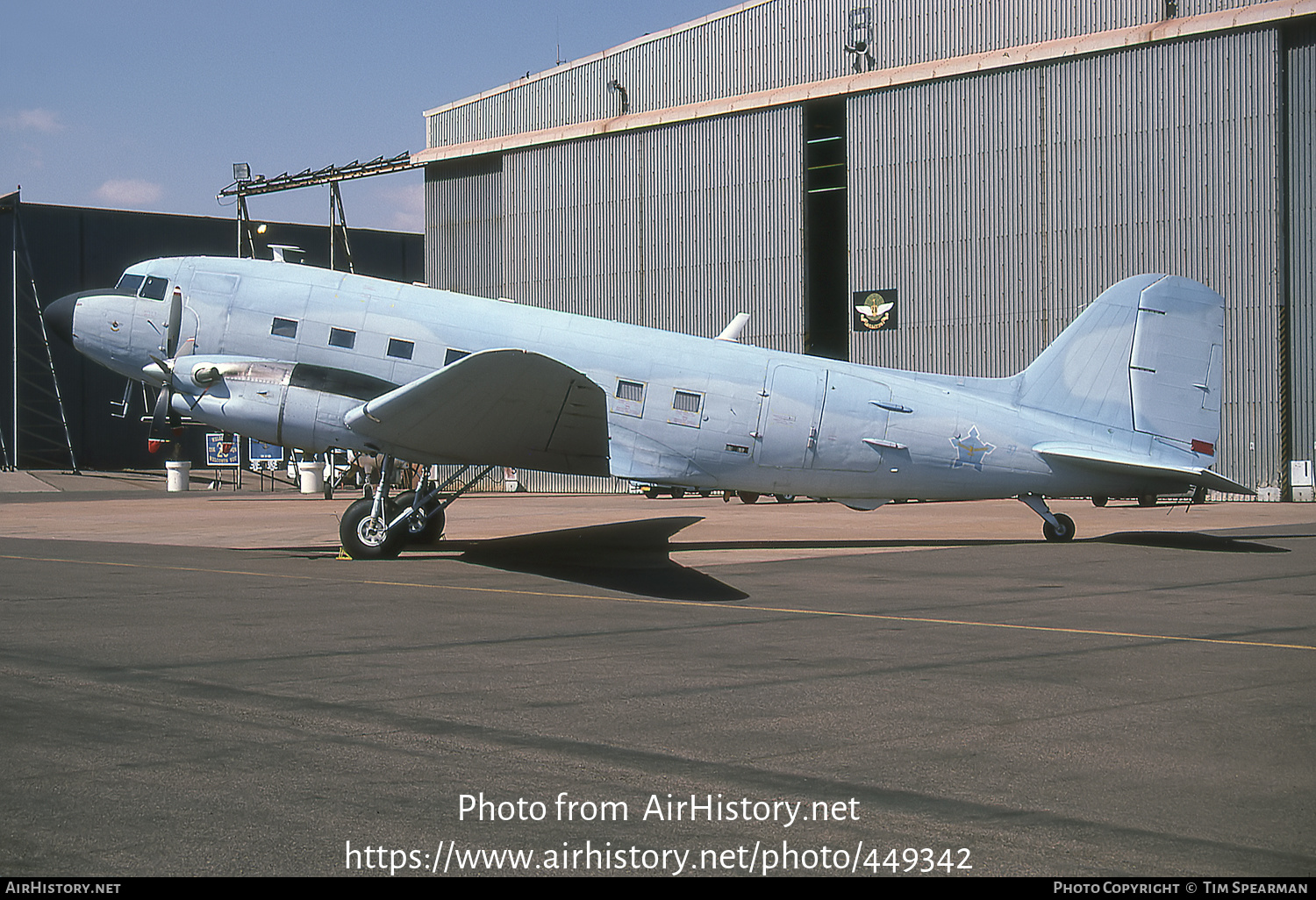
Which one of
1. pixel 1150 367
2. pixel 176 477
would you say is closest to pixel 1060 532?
pixel 1150 367

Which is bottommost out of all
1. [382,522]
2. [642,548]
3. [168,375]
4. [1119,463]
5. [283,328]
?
[642,548]

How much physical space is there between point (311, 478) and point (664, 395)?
33203mm

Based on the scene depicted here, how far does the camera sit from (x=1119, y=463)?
19.4 meters

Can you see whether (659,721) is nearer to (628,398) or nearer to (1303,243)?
(628,398)

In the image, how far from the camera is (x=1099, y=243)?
38.0m

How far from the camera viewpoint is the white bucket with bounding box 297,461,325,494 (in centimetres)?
4838

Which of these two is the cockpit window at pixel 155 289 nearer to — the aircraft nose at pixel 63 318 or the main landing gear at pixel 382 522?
the aircraft nose at pixel 63 318

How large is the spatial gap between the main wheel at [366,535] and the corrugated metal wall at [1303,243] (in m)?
29.2

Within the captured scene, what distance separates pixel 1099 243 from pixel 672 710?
34900 millimetres

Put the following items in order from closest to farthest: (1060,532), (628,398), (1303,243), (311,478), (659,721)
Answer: (659,721) → (628,398) → (1060,532) → (1303,243) → (311,478)

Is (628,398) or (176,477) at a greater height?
(628,398)

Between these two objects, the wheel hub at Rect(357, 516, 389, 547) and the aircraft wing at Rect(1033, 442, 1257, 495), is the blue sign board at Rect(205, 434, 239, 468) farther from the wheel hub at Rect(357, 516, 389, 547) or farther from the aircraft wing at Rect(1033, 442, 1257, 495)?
the aircraft wing at Rect(1033, 442, 1257, 495)

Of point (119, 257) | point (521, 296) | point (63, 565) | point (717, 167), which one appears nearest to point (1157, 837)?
point (63, 565)

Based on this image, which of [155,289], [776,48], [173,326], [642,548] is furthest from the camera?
[776,48]
